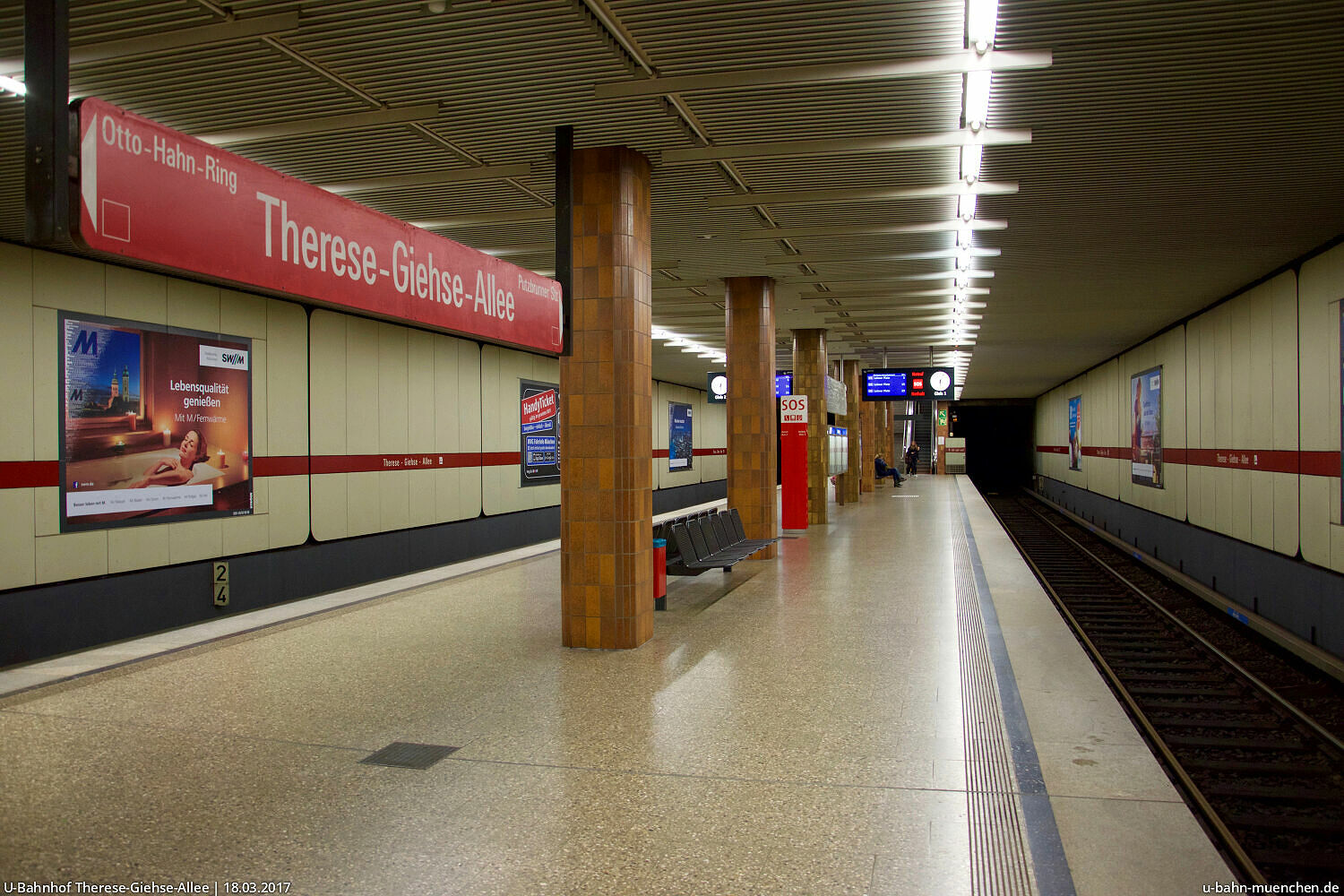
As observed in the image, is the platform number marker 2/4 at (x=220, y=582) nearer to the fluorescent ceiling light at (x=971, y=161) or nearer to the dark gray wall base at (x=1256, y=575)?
the fluorescent ceiling light at (x=971, y=161)

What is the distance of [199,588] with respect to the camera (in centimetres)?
835

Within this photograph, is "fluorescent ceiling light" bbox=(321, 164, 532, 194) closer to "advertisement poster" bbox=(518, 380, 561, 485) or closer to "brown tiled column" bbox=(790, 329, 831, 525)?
"advertisement poster" bbox=(518, 380, 561, 485)

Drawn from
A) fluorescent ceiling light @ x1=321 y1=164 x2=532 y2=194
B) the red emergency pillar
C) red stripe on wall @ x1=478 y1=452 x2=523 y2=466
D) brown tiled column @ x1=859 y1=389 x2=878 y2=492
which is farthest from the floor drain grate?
brown tiled column @ x1=859 y1=389 x2=878 y2=492

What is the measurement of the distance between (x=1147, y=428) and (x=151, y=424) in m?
16.8

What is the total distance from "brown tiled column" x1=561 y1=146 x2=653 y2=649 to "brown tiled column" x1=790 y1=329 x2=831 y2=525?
10294mm

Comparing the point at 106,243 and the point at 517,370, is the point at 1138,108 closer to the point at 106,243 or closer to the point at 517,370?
the point at 106,243

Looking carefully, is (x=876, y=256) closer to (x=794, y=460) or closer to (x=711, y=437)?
(x=794, y=460)

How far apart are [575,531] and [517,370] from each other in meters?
8.47

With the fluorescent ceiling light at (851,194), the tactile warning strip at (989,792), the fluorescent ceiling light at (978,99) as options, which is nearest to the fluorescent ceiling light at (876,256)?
the fluorescent ceiling light at (851,194)

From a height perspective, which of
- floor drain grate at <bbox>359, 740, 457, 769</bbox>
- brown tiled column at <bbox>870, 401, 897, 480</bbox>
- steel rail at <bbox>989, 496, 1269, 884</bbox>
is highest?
brown tiled column at <bbox>870, 401, 897, 480</bbox>

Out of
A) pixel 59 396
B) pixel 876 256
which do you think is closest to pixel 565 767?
pixel 59 396

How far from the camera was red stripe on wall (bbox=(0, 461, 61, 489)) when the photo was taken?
6.75 meters

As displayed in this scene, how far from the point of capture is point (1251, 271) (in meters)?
10.6

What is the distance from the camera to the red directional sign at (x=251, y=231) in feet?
7.56
